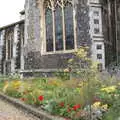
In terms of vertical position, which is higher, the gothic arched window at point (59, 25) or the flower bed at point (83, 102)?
the gothic arched window at point (59, 25)

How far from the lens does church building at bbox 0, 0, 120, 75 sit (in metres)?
17.3

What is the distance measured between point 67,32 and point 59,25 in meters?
0.80

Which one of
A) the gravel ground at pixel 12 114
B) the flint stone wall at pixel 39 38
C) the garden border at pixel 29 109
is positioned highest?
the flint stone wall at pixel 39 38

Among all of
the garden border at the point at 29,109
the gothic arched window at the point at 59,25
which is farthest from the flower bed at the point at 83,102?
the gothic arched window at the point at 59,25

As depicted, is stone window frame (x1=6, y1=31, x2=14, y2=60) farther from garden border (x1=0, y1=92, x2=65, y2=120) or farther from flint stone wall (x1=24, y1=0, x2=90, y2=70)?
garden border (x1=0, y1=92, x2=65, y2=120)

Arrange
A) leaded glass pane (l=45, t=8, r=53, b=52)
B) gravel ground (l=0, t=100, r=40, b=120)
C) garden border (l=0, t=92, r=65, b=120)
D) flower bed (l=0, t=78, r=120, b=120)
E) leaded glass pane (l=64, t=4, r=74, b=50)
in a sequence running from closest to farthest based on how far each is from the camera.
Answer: flower bed (l=0, t=78, r=120, b=120) → garden border (l=0, t=92, r=65, b=120) → gravel ground (l=0, t=100, r=40, b=120) → leaded glass pane (l=64, t=4, r=74, b=50) → leaded glass pane (l=45, t=8, r=53, b=52)

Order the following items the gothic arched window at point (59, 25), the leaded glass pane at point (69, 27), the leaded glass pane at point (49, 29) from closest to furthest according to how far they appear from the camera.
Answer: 1. the leaded glass pane at point (69, 27)
2. the gothic arched window at point (59, 25)
3. the leaded glass pane at point (49, 29)

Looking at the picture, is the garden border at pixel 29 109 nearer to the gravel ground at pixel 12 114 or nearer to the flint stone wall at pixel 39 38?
the gravel ground at pixel 12 114

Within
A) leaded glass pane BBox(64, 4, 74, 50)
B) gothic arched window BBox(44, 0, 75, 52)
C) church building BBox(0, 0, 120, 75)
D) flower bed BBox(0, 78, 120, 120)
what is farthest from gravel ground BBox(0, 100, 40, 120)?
gothic arched window BBox(44, 0, 75, 52)

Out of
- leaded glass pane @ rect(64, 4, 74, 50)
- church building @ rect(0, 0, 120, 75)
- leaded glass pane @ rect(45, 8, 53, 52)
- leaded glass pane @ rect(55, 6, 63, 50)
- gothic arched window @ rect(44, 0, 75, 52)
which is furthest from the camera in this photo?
leaded glass pane @ rect(45, 8, 53, 52)

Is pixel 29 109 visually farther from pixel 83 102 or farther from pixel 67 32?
pixel 67 32

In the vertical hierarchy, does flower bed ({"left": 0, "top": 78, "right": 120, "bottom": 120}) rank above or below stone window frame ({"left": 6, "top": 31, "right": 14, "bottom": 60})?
below

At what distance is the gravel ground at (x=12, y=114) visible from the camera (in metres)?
8.73

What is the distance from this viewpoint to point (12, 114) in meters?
9.27
